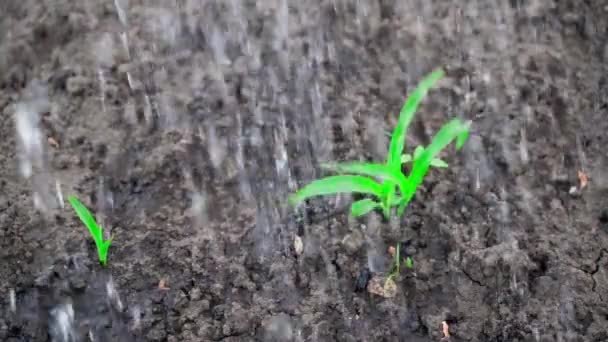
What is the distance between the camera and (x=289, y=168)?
6.24 feet

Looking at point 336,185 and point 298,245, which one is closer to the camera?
point 336,185

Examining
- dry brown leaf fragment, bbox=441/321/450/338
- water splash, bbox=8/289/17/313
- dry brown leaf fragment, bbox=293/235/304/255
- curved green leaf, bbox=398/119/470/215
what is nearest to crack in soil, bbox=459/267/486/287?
dry brown leaf fragment, bbox=441/321/450/338

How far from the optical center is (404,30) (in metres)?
2.19

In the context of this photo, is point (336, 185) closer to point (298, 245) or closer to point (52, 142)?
point (298, 245)

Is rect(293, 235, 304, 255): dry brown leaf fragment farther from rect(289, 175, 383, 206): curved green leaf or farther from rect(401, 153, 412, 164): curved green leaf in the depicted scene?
rect(401, 153, 412, 164): curved green leaf

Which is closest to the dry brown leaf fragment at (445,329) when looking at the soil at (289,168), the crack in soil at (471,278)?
the soil at (289,168)

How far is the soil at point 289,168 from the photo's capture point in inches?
65.6

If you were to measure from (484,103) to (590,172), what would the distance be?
1.23ft

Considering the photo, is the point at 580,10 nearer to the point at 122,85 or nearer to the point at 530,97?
the point at 530,97

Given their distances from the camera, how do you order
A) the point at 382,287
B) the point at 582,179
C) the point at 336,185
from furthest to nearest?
the point at 582,179, the point at 382,287, the point at 336,185

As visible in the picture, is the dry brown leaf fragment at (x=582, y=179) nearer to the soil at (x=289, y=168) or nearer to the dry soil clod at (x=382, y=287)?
the soil at (x=289, y=168)

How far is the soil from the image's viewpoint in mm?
1667

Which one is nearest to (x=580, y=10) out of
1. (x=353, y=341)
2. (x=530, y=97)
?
(x=530, y=97)

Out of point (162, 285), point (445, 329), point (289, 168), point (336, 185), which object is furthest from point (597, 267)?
point (162, 285)
